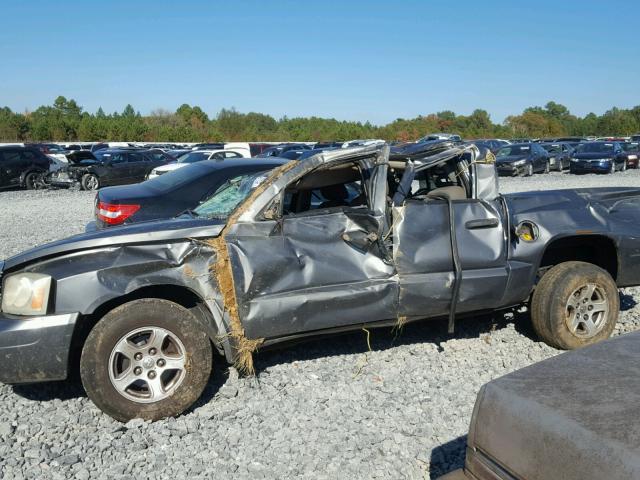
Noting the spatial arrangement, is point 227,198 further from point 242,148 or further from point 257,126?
point 257,126

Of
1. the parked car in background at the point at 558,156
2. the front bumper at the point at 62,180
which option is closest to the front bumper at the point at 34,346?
the front bumper at the point at 62,180

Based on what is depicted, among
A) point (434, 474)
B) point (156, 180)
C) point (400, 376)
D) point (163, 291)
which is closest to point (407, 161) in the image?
point (400, 376)

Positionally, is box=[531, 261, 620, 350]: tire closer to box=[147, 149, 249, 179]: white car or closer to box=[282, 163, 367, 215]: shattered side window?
box=[282, 163, 367, 215]: shattered side window

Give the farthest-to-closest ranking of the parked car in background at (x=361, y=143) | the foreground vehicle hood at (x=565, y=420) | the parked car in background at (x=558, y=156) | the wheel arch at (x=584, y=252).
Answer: the parked car in background at (x=558, y=156), the wheel arch at (x=584, y=252), the parked car in background at (x=361, y=143), the foreground vehicle hood at (x=565, y=420)

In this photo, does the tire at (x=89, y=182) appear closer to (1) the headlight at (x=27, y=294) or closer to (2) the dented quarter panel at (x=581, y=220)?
(1) the headlight at (x=27, y=294)

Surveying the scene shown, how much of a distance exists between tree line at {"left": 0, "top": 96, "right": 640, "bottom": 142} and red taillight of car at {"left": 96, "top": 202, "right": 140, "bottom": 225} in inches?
2409

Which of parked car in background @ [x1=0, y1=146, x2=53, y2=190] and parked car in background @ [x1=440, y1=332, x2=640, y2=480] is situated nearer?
parked car in background @ [x1=440, y1=332, x2=640, y2=480]

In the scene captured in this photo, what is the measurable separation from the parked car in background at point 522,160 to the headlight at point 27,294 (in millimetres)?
24504

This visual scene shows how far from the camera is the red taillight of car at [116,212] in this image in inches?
306

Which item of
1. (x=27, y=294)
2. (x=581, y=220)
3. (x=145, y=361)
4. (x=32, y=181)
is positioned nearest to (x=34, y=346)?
(x=27, y=294)

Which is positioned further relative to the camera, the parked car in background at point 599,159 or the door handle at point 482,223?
the parked car in background at point 599,159

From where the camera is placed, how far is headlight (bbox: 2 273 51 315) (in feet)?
13.1

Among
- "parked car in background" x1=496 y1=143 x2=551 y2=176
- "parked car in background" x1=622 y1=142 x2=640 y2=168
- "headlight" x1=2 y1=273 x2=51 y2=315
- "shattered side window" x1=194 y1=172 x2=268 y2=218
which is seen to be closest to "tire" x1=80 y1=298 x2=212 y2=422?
"headlight" x1=2 y1=273 x2=51 y2=315

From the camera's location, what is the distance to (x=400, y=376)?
15.7 ft
